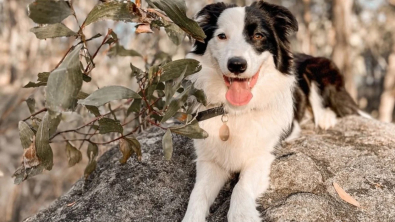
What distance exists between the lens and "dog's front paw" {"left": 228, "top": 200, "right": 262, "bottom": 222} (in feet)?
8.30

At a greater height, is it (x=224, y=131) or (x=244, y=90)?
(x=244, y=90)

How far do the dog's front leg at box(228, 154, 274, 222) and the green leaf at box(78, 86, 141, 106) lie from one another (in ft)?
3.08

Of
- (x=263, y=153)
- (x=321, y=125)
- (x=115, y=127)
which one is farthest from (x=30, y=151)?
(x=321, y=125)

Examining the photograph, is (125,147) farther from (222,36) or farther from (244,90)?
(222,36)

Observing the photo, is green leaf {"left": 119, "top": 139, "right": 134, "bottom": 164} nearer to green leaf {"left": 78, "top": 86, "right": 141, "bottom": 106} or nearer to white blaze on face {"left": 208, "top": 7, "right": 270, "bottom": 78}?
green leaf {"left": 78, "top": 86, "right": 141, "bottom": 106}

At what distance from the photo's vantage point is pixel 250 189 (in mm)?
2779

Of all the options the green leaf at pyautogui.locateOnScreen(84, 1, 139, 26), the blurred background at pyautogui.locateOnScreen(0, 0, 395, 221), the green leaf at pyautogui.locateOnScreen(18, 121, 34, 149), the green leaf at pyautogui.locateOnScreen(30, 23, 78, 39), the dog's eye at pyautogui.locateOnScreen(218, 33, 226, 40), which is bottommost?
the blurred background at pyautogui.locateOnScreen(0, 0, 395, 221)

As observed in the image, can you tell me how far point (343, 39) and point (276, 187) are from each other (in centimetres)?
795

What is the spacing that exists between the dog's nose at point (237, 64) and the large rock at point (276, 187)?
74 cm

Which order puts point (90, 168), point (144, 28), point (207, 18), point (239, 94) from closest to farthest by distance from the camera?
point (144, 28)
point (239, 94)
point (90, 168)
point (207, 18)

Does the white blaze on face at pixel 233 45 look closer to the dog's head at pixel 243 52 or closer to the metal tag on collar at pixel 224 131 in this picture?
the dog's head at pixel 243 52

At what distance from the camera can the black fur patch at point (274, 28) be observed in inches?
127

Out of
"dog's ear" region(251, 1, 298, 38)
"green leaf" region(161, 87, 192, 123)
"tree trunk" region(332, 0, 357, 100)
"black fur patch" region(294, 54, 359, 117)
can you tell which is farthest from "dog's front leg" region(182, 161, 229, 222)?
"tree trunk" region(332, 0, 357, 100)

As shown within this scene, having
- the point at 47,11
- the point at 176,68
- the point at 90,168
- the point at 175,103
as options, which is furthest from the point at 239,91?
the point at 47,11
